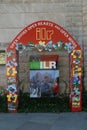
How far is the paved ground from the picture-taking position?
9344 millimetres

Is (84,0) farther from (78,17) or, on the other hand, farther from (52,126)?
(52,126)

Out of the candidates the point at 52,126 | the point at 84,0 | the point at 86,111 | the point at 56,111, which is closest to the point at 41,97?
the point at 56,111

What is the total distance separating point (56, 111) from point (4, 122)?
1874 millimetres

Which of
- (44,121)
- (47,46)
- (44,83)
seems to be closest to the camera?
(44,121)

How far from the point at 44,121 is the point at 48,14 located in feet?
12.4

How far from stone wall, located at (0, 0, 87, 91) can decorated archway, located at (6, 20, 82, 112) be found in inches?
52.9

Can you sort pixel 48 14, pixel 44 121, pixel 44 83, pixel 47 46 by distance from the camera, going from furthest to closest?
1. pixel 48 14
2. pixel 44 83
3. pixel 47 46
4. pixel 44 121

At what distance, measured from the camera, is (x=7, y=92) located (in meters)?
11.2

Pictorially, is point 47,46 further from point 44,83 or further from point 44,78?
point 44,83

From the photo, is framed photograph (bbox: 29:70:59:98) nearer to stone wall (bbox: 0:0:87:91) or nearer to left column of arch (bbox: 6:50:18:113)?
left column of arch (bbox: 6:50:18:113)

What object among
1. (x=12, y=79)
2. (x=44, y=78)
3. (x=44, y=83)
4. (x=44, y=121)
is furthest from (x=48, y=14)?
(x=44, y=121)

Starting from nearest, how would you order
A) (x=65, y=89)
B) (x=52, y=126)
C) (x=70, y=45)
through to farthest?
(x=52, y=126)
(x=70, y=45)
(x=65, y=89)

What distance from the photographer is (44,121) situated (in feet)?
33.0

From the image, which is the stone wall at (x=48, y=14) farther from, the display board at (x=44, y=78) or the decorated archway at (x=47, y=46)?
the decorated archway at (x=47, y=46)
